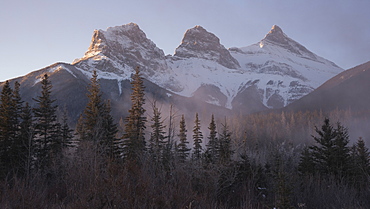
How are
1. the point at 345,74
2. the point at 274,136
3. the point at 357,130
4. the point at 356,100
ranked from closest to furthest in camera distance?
the point at 274,136
the point at 357,130
the point at 356,100
the point at 345,74

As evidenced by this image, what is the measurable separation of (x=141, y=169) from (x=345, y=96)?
6343 inches

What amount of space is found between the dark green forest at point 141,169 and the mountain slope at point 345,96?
12606cm

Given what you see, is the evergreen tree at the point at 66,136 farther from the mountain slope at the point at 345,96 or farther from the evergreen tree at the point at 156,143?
the mountain slope at the point at 345,96

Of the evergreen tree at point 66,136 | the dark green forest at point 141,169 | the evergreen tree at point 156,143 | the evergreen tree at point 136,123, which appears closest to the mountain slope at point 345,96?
the dark green forest at point 141,169

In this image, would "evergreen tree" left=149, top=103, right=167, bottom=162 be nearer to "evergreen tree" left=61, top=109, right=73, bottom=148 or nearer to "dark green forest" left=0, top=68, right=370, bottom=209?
"dark green forest" left=0, top=68, right=370, bottom=209

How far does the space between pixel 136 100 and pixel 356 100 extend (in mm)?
145978

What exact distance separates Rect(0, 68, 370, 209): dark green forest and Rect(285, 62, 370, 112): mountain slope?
126 meters

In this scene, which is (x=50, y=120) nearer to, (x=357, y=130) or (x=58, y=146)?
(x=58, y=146)

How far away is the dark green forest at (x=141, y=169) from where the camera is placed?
6.91m

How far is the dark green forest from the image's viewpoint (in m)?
6.91

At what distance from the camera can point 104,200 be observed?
5.82m

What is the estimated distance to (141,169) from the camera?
888cm

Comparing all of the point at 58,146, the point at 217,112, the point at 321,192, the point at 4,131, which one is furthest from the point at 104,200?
the point at 217,112

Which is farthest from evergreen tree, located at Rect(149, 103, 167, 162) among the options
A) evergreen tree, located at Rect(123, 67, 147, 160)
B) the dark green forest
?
evergreen tree, located at Rect(123, 67, 147, 160)
